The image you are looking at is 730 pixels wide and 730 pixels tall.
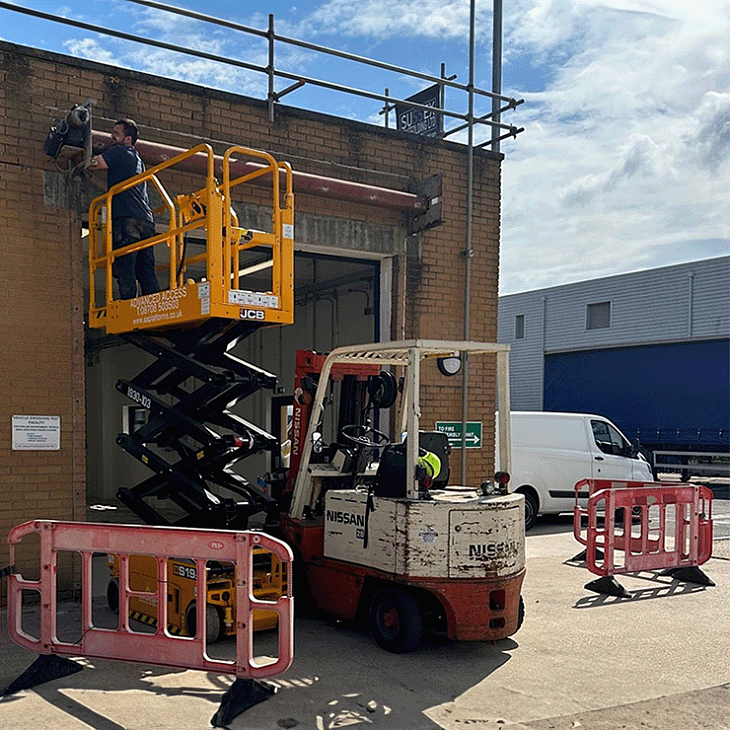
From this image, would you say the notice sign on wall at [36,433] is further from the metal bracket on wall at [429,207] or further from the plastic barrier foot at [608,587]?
the plastic barrier foot at [608,587]

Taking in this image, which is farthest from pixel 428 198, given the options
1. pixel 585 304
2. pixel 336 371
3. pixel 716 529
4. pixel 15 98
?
pixel 585 304

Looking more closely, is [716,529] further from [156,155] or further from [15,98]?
[15,98]

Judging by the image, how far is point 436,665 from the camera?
257 inches

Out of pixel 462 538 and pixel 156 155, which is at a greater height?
pixel 156 155

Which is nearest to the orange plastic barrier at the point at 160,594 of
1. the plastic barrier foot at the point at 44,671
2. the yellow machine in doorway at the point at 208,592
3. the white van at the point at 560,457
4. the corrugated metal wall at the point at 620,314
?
the plastic barrier foot at the point at 44,671

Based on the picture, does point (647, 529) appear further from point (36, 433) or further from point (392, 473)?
point (36, 433)

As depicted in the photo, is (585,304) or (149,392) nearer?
(149,392)

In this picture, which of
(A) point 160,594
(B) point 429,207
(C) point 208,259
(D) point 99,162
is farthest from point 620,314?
(A) point 160,594

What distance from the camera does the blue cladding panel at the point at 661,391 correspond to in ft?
86.7

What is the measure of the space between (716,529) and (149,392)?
35.1 ft

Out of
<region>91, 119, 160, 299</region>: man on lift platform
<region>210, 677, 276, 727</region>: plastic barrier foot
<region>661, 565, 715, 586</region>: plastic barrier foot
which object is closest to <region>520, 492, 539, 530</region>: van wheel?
<region>661, 565, 715, 586</region>: plastic barrier foot

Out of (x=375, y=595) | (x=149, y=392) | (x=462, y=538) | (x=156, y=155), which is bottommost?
(x=375, y=595)

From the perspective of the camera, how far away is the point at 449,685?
6078 mm

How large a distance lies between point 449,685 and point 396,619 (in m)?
0.84
